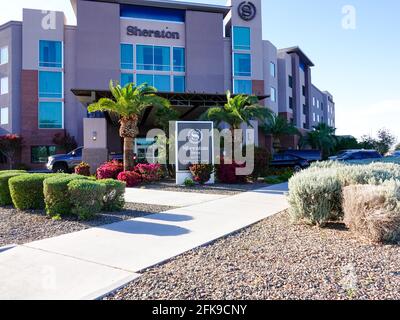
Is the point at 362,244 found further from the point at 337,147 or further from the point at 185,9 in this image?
the point at 337,147

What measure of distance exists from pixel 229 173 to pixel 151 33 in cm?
2611

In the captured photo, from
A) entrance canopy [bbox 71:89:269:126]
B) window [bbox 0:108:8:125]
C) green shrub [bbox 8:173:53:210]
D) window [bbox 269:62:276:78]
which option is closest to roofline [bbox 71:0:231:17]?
window [bbox 269:62:276:78]

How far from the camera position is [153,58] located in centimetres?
3600

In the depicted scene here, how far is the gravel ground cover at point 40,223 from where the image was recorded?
20.7 ft

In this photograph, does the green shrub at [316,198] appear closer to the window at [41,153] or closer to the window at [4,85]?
the window at [41,153]

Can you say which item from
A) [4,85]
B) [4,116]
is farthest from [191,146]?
[4,85]

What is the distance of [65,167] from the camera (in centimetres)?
2242

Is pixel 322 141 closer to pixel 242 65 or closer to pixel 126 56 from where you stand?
pixel 242 65

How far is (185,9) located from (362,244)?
3711 centimetres

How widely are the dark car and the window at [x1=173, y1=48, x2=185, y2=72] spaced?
18.9 meters

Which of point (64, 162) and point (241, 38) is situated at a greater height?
point (241, 38)

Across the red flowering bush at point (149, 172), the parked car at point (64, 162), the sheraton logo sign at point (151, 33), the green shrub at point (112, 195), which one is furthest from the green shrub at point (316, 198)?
the sheraton logo sign at point (151, 33)

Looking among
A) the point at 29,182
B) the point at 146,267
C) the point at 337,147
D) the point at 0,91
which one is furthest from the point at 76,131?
the point at 337,147
